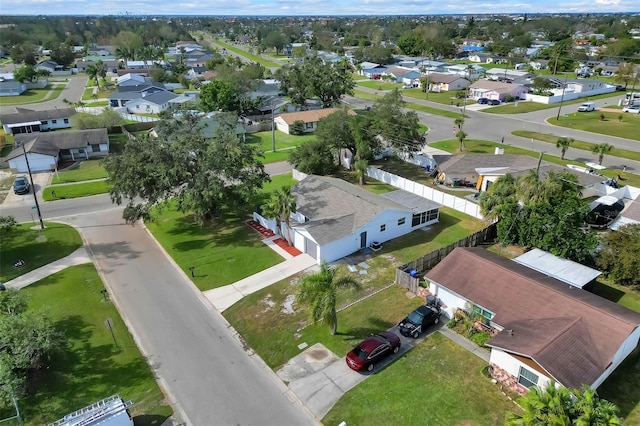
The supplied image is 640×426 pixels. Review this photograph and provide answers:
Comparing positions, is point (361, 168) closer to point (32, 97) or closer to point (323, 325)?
point (323, 325)

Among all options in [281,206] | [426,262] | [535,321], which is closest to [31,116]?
[281,206]

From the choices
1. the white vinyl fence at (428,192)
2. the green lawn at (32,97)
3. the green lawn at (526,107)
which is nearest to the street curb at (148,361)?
the white vinyl fence at (428,192)

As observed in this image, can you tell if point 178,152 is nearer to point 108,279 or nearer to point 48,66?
point 108,279

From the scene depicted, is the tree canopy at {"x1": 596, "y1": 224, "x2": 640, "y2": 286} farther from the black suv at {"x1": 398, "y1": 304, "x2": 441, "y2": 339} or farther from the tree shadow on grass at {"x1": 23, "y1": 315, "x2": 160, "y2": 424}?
the tree shadow on grass at {"x1": 23, "y1": 315, "x2": 160, "y2": 424}

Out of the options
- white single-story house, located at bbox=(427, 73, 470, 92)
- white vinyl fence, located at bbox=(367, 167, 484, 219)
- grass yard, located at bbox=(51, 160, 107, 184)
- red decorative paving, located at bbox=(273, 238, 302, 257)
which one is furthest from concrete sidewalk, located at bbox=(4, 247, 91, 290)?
white single-story house, located at bbox=(427, 73, 470, 92)

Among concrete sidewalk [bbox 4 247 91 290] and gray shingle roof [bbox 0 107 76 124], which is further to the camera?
gray shingle roof [bbox 0 107 76 124]

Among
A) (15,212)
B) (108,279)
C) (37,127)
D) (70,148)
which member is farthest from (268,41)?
(108,279)
